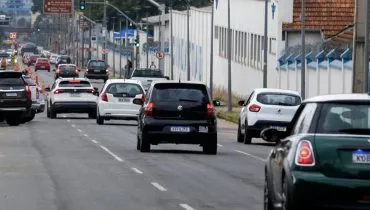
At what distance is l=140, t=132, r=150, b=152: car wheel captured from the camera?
103 ft

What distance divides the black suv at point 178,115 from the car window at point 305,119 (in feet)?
52.7

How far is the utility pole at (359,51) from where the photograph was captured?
39.6 metres

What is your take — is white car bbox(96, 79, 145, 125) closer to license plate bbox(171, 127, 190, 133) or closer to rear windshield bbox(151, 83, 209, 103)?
rear windshield bbox(151, 83, 209, 103)

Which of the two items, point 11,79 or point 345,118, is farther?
point 11,79

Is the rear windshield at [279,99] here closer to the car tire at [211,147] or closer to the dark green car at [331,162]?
the car tire at [211,147]

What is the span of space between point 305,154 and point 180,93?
17333 mm

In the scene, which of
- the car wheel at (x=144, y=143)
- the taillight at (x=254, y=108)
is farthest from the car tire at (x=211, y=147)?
the taillight at (x=254, y=108)

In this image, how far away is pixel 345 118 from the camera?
14.4 m

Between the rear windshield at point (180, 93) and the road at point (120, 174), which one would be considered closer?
the road at point (120, 174)

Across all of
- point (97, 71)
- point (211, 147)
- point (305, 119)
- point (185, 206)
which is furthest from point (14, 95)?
point (97, 71)

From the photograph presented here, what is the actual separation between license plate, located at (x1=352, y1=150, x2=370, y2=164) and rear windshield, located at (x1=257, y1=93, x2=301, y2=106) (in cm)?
2399

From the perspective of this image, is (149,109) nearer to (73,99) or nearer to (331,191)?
(331,191)

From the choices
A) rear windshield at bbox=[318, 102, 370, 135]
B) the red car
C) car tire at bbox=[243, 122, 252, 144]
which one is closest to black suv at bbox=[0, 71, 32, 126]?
car tire at bbox=[243, 122, 252, 144]

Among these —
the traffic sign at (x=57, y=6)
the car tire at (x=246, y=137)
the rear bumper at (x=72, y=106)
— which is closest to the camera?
the car tire at (x=246, y=137)
